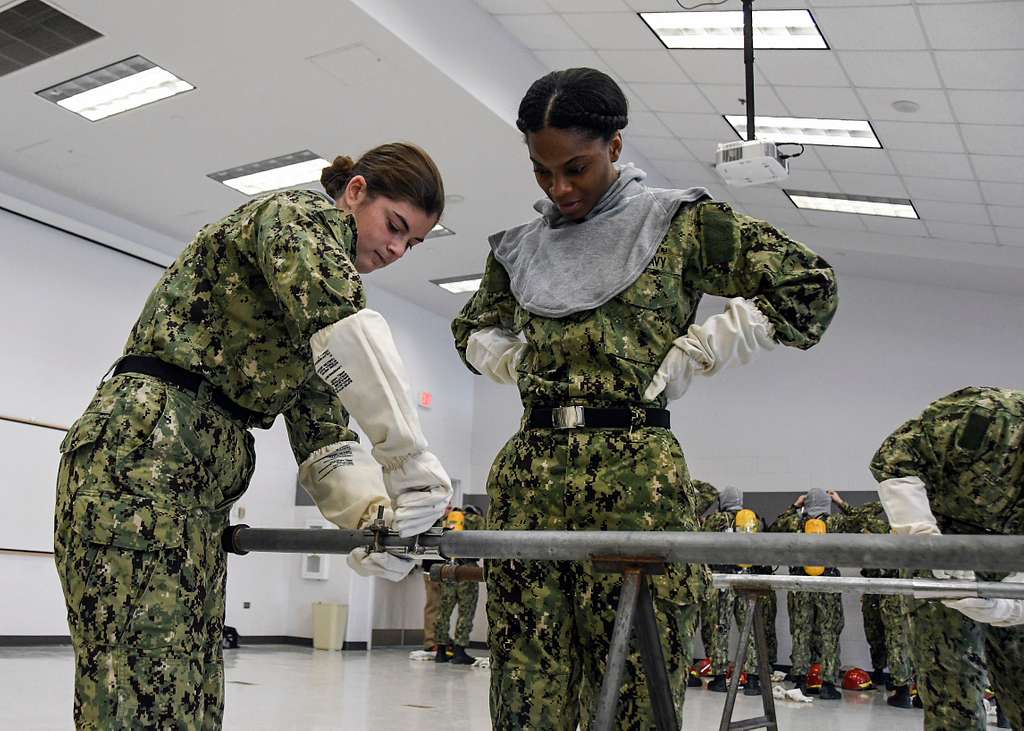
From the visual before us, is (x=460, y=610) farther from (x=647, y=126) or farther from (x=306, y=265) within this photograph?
(x=306, y=265)

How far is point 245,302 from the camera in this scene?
183 cm

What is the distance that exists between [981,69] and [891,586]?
207 inches

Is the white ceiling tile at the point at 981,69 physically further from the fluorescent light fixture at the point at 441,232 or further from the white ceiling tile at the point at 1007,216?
the fluorescent light fixture at the point at 441,232

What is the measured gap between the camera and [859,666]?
444 inches

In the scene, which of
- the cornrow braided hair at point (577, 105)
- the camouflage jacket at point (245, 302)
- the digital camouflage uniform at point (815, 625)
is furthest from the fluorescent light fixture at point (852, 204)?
the camouflage jacket at point (245, 302)

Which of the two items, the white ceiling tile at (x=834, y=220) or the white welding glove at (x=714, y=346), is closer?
the white welding glove at (x=714, y=346)

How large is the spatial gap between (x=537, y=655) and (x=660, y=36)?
6103 mm

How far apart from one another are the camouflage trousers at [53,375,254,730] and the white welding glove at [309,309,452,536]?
33 centimetres

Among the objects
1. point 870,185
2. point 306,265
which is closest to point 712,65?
point 870,185

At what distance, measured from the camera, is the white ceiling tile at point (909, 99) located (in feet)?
23.8

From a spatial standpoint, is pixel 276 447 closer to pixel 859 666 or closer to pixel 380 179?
pixel 859 666

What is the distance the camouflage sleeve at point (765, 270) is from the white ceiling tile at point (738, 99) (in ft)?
19.5

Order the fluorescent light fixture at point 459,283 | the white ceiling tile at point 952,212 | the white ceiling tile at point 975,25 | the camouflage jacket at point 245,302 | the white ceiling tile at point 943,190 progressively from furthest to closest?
the fluorescent light fixture at point 459,283 < the white ceiling tile at point 952,212 < the white ceiling tile at point 943,190 < the white ceiling tile at point 975,25 < the camouflage jacket at point 245,302

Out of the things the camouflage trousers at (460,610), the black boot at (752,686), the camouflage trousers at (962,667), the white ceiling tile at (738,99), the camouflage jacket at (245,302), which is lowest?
the black boot at (752,686)
